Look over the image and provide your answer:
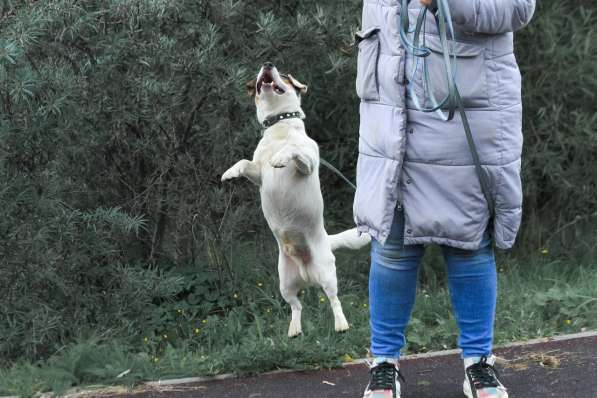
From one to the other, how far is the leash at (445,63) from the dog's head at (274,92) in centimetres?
68

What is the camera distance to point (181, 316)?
523 centimetres

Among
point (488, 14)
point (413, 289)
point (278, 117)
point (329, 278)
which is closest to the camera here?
point (488, 14)

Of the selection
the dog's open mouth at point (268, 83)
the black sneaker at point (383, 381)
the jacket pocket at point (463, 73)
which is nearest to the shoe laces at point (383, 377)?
the black sneaker at point (383, 381)

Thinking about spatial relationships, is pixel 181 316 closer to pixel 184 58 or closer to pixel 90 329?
pixel 90 329

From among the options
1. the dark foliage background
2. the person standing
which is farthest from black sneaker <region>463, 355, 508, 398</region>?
the dark foliage background

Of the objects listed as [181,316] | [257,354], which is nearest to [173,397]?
[257,354]

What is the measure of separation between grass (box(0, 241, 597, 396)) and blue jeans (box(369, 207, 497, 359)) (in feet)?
2.53

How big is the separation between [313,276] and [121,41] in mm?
1552

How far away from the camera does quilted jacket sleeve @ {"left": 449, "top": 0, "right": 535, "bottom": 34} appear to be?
3.23 meters

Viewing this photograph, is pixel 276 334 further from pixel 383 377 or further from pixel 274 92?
pixel 274 92

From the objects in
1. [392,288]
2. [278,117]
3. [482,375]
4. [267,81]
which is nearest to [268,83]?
[267,81]

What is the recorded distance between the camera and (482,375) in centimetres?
360

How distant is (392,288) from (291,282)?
73 centimetres

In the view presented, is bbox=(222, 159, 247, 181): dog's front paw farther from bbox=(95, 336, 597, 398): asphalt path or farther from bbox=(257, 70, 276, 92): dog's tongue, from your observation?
bbox=(95, 336, 597, 398): asphalt path
